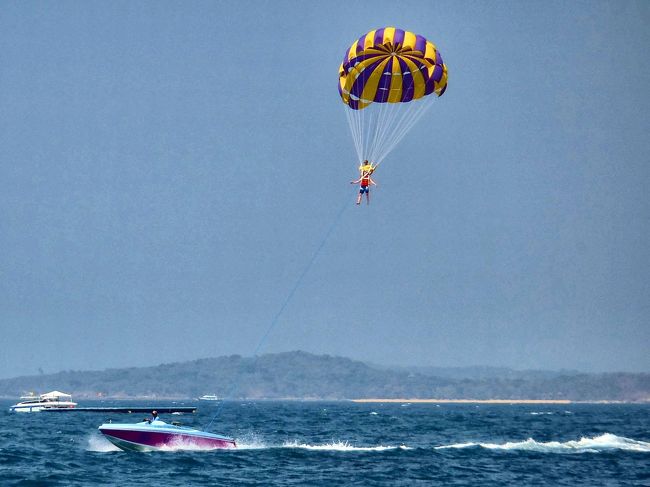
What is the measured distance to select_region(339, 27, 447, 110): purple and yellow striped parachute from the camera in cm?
5138

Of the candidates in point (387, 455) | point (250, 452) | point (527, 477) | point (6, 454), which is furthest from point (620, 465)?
point (6, 454)

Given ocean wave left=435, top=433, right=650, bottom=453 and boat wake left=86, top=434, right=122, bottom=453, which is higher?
ocean wave left=435, top=433, right=650, bottom=453

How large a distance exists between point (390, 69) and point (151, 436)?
2646cm

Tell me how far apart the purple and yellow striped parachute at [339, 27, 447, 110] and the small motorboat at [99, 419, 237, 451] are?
22.6 m

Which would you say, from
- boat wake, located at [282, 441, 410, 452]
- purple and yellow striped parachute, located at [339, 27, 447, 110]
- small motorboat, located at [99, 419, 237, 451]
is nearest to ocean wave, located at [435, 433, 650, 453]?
boat wake, located at [282, 441, 410, 452]

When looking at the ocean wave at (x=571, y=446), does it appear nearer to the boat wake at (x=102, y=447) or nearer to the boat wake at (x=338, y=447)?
the boat wake at (x=338, y=447)

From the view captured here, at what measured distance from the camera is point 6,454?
194 feet

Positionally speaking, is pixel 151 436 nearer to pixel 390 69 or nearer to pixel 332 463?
pixel 332 463

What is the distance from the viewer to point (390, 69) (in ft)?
174

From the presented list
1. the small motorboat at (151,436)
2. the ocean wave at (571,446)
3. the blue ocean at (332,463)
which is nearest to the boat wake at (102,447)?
the blue ocean at (332,463)

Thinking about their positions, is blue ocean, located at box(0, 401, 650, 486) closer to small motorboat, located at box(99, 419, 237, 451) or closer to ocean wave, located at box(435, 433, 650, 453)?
ocean wave, located at box(435, 433, 650, 453)

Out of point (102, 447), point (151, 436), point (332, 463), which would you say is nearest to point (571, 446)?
point (332, 463)

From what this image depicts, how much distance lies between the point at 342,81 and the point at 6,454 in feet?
104

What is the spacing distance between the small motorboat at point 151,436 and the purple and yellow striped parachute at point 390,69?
22.6 meters
